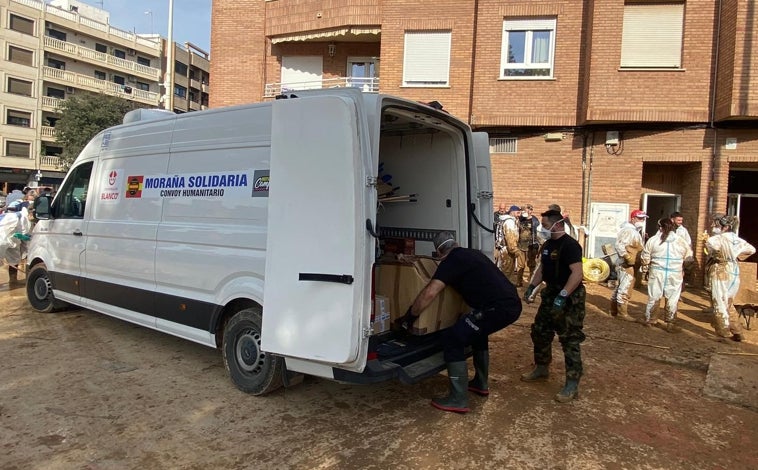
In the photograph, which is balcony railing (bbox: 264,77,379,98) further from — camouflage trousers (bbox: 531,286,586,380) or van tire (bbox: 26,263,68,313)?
camouflage trousers (bbox: 531,286,586,380)

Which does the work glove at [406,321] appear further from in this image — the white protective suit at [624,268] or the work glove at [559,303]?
the white protective suit at [624,268]

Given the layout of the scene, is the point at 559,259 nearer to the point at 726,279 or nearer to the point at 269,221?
the point at 269,221

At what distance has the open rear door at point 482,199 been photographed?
5.00 meters

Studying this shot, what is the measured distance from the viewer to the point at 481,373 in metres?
4.45

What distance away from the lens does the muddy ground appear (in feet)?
11.1

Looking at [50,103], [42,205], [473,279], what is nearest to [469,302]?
[473,279]

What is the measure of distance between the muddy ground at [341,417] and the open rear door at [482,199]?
1424mm

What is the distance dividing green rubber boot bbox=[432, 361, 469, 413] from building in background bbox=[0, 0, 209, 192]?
3930cm

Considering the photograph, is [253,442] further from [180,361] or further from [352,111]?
[352,111]

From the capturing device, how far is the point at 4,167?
130ft

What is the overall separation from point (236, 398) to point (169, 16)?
16.3m

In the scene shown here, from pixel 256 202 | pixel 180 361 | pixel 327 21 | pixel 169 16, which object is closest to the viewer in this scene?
pixel 256 202

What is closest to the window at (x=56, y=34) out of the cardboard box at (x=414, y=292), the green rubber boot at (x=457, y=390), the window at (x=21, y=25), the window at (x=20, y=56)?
the window at (x=21, y=25)

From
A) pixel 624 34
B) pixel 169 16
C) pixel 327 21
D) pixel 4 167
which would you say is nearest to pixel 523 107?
pixel 624 34
